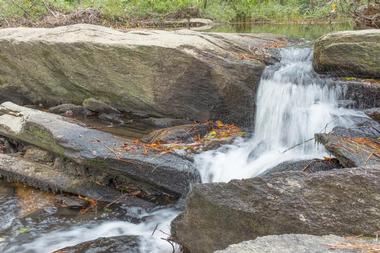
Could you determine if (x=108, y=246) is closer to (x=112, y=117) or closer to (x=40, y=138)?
(x=40, y=138)

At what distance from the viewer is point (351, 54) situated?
18.7 feet

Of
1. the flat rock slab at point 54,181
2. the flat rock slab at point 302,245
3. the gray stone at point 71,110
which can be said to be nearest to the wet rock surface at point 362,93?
the flat rock slab at point 54,181

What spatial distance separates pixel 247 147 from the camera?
5.45 meters

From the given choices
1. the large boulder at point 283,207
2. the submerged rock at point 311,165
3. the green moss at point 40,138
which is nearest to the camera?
the large boulder at point 283,207

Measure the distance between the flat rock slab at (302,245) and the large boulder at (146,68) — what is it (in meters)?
3.74

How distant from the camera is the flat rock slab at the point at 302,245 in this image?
7.21 ft

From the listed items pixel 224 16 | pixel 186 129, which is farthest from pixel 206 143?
pixel 224 16

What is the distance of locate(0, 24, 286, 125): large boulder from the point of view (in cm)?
597

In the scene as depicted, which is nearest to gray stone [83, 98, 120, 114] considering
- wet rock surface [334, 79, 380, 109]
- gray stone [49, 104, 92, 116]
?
gray stone [49, 104, 92, 116]

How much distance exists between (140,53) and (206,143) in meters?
1.69

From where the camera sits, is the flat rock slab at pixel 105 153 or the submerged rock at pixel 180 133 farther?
the submerged rock at pixel 180 133

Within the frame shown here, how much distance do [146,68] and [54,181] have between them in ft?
6.43

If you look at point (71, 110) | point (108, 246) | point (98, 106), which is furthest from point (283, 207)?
point (71, 110)

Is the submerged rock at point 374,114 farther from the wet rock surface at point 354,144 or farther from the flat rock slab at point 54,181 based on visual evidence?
the flat rock slab at point 54,181
